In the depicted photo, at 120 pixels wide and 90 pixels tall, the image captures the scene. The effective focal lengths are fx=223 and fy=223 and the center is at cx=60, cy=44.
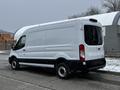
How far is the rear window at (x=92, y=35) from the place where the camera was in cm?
941

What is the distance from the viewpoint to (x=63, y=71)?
980 cm

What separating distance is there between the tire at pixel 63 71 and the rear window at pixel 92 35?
4.71 ft

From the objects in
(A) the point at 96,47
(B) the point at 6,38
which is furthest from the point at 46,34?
(B) the point at 6,38

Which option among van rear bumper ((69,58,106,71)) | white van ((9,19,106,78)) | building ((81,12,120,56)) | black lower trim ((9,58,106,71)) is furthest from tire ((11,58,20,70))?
building ((81,12,120,56))

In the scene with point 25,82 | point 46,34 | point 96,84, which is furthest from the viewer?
point 46,34

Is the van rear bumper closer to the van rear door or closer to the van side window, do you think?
the van rear door

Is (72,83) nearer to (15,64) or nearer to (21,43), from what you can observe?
(21,43)

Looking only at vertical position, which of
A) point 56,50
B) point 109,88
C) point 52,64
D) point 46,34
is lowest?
point 109,88

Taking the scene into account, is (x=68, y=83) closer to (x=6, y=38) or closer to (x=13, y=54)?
(x=13, y=54)

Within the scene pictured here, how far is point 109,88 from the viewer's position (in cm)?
781

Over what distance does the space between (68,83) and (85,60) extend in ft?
3.89

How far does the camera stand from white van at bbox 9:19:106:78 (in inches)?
361

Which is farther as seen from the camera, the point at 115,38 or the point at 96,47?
the point at 115,38

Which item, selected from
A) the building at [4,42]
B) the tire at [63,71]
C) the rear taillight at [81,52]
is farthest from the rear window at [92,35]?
the building at [4,42]
